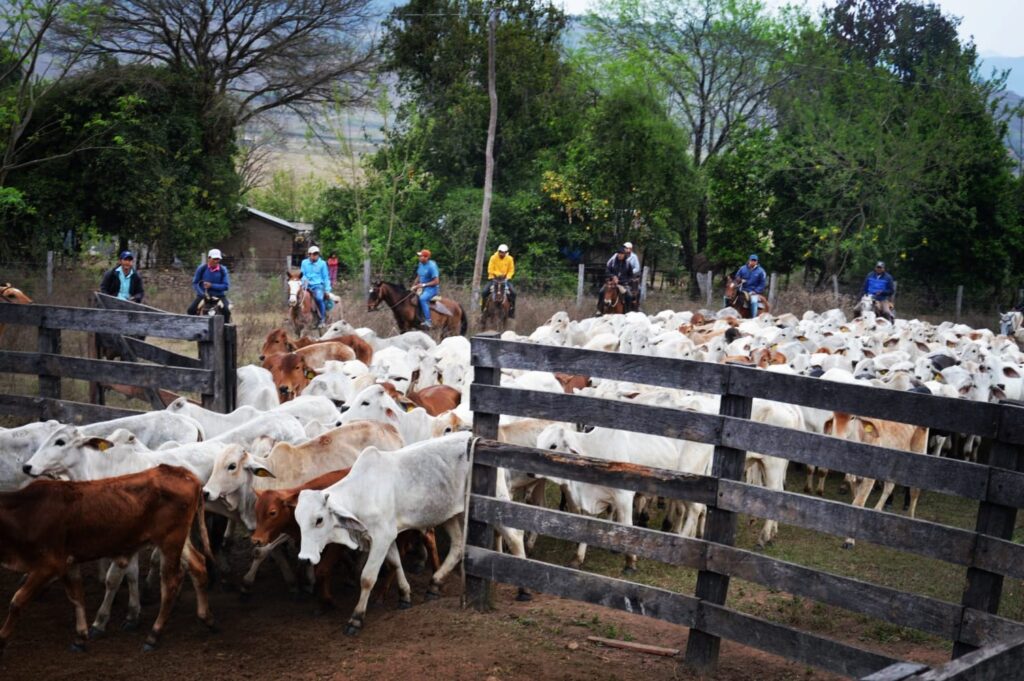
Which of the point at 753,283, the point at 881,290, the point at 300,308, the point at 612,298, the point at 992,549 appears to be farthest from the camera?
the point at 881,290


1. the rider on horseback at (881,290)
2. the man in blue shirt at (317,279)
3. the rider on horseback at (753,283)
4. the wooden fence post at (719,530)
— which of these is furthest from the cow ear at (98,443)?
the rider on horseback at (881,290)

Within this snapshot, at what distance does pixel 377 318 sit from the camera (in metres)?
23.7

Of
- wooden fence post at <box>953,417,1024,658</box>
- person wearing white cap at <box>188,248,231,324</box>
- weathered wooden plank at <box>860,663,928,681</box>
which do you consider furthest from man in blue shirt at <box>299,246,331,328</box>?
weathered wooden plank at <box>860,663,928,681</box>

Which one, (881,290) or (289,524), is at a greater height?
(881,290)

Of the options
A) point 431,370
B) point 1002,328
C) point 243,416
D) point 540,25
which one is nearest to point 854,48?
point 540,25

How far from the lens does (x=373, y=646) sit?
6492 millimetres

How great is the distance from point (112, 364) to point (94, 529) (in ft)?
9.67

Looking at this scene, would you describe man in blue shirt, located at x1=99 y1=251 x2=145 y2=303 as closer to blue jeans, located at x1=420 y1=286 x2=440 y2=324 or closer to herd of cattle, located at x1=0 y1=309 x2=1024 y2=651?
herd of cattle, located at x1=0 y1=309 x2=1024 y2=651

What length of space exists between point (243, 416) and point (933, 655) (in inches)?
217

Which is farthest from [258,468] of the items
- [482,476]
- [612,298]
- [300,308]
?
[612,298]

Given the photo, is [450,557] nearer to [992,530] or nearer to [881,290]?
[992,530]

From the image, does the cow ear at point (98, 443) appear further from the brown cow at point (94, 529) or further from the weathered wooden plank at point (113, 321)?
the weathered wooden plank at point (113, 321)

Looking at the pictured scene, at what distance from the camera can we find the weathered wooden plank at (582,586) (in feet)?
19.5

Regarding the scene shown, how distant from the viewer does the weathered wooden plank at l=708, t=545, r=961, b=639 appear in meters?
5.09
